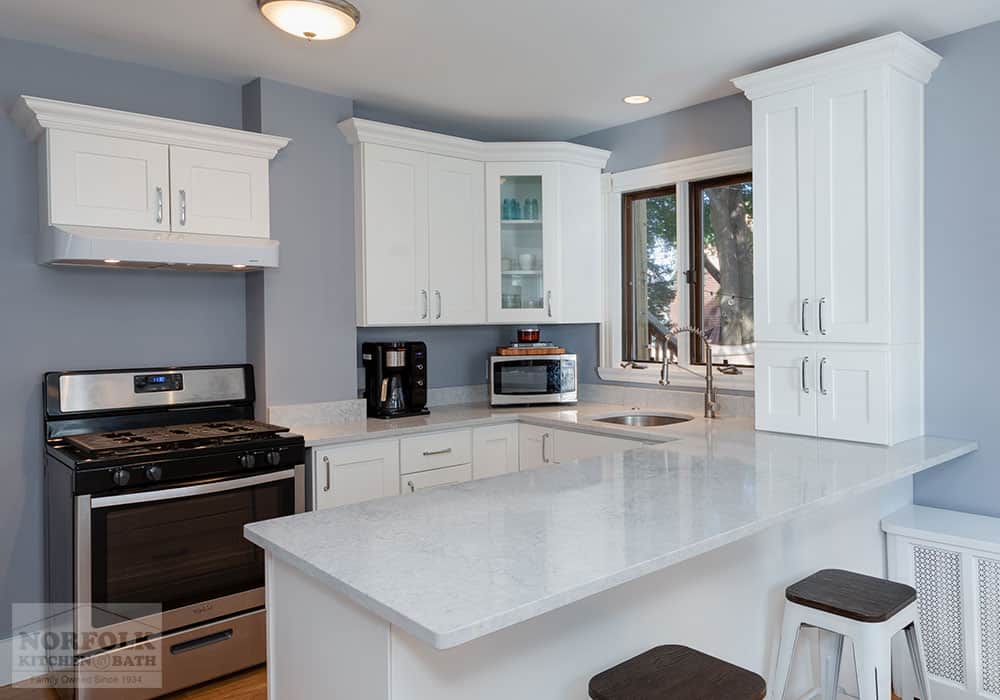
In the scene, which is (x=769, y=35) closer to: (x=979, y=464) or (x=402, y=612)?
(x=979, y=464)

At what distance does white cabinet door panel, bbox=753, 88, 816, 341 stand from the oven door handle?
2.04m

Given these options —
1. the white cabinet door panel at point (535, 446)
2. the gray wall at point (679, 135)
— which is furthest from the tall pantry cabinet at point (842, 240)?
the white cabinet door panel at point (535, 446)

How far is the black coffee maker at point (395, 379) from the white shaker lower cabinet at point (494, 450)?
344 mm

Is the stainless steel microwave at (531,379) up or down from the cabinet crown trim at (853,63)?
down

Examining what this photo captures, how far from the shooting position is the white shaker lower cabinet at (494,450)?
3535 mm

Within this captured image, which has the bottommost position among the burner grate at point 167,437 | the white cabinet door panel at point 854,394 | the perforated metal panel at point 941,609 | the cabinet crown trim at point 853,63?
the perforated metal panel at point 941,609

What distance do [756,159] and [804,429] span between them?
1.11 m

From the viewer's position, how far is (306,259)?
3344 mm

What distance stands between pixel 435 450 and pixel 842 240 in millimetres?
1941

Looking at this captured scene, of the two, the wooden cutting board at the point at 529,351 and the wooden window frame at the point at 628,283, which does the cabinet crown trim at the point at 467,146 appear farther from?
the wooden cutting board at the point at 529,351

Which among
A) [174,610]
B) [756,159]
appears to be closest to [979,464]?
[756,159]

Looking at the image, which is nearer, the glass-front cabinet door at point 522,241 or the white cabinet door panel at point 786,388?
the white cabinet door panel at point 786,388

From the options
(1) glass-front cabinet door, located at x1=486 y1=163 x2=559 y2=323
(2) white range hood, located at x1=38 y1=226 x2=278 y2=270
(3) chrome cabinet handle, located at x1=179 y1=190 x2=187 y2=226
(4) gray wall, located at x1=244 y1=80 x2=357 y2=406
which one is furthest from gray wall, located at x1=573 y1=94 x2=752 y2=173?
(3) chrome cabinet handle, located at x1=179 y1=190 x2=187 y2=226

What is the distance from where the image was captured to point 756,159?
2932mm
